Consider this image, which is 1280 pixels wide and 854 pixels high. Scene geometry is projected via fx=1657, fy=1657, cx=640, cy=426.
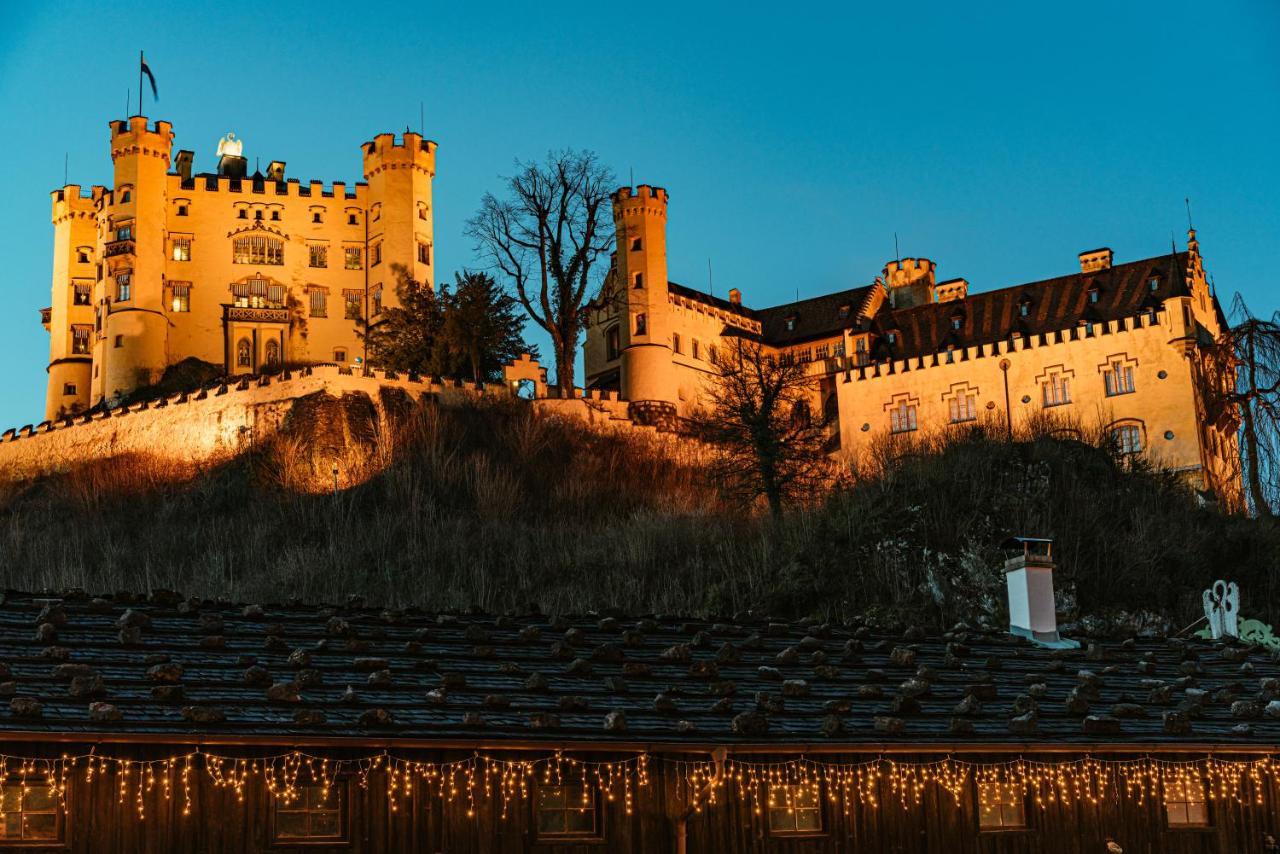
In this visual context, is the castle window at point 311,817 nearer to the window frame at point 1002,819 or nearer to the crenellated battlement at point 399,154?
the window frame at point 1002,819

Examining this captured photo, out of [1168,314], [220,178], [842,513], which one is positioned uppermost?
[220,178]

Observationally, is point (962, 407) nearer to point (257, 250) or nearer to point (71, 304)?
point (257, 250)

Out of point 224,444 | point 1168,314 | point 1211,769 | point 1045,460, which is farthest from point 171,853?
point 1168,314

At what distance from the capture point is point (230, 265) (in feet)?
300

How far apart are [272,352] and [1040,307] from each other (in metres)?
41.4

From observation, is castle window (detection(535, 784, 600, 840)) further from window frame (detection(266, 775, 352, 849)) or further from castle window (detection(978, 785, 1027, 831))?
castle window (detection(978, 785, 1027, 831))

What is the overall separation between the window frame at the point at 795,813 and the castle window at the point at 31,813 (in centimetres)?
822

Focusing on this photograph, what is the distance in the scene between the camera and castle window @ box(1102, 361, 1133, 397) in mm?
79000

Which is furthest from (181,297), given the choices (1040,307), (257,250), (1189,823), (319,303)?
(1189,823)

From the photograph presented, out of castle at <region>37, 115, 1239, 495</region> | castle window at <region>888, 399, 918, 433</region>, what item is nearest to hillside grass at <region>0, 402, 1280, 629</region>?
castle at <region>37, 115, 1239, 495</region>

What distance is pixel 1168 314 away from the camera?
78500 millimetres

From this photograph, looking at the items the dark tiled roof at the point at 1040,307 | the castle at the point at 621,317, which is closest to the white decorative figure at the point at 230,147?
the castle at the point at 621,317

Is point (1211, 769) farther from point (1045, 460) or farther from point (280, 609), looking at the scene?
point (1045, 460)

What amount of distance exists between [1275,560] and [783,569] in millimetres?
16198
